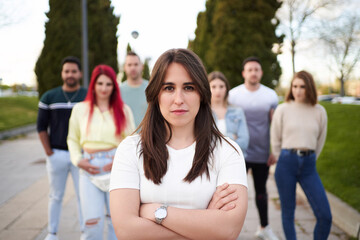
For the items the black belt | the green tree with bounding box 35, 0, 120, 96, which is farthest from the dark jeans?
the green tree with bounding box 35, 0, 120, 96

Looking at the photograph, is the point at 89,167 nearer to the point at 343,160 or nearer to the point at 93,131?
the point at 93,131

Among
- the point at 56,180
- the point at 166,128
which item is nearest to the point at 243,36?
the point at 56,180

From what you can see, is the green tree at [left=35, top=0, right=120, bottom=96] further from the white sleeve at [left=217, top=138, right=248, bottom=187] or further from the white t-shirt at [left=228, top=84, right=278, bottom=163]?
the white sleeve at [left=217, top=138, right=248, bottom=187]

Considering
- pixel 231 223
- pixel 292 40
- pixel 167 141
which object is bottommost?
pixel 231 223

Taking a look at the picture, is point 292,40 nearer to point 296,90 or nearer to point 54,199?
point 296,90

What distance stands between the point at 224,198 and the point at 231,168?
0.17 m

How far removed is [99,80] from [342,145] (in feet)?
23.2

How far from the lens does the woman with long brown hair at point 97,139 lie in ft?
9.53

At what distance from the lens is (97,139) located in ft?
10.0

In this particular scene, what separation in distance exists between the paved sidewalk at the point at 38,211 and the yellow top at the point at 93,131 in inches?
61.3

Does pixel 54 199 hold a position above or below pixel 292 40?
below

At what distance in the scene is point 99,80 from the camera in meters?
3.32

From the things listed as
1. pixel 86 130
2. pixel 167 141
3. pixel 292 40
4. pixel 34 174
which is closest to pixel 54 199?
pixel 86 130

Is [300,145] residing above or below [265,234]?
above
